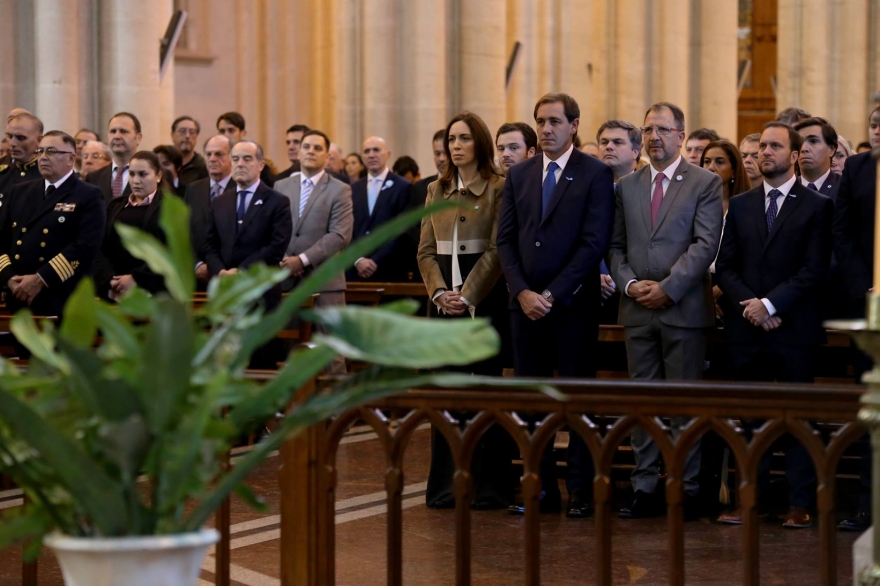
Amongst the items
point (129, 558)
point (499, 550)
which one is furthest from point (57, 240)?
point (129, 558)

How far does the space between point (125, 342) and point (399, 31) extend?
11.9m

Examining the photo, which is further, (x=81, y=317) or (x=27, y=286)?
(x=27, y=286)

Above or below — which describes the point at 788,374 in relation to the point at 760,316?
below

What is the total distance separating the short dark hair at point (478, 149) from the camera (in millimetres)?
6418

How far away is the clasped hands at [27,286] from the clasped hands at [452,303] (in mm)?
2577

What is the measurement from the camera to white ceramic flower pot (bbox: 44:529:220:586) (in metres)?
1.75

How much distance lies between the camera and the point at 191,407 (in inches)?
71.1

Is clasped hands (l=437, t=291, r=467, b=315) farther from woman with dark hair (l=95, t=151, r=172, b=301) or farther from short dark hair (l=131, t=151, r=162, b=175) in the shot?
short dark hair (l=131, t=151, r=162, b=175)

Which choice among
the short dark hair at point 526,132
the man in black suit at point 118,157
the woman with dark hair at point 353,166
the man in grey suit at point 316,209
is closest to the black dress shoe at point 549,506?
the short dark hair at point 526,132

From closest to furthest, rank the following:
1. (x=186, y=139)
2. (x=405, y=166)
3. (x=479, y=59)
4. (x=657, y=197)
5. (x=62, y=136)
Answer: (x=657, y=197)
(x=62, y=136)
(x=186, y=139)
(x=405, y=166)
(x=479, y=59)

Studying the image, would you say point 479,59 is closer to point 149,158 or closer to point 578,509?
point 149,158

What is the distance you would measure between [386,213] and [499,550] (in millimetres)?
5349

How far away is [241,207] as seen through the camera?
8.35 meters

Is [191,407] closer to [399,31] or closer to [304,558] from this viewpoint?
[304,558]
